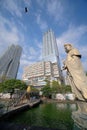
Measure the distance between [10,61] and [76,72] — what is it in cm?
12659

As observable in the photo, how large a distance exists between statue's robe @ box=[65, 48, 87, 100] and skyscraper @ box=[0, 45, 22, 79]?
111 m

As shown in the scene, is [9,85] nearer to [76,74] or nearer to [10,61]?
[76,74]

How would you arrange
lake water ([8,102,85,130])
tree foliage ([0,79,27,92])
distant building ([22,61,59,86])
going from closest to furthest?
1. lake water ([8,102,85,130])
2. tree foliage ([0,79,27,92])
3. distant building ([22,61,59,86])

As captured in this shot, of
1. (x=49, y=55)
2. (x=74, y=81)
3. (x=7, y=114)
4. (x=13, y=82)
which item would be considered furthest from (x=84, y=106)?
(x=49, y=55)

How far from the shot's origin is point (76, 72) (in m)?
4.56

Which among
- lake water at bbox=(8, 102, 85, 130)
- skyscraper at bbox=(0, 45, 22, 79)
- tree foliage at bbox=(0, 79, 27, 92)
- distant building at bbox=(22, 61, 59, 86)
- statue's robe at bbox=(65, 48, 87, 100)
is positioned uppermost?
skyscraper at bbox=(0, 45, 22, 79)

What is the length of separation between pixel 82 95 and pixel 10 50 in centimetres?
13433

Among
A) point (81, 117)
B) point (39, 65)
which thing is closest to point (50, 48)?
point (39, 65)

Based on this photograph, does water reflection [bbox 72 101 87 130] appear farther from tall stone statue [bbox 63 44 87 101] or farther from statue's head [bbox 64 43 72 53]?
statue's head [bbox 64 43 72 53]

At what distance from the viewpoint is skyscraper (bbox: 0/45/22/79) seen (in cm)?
11319

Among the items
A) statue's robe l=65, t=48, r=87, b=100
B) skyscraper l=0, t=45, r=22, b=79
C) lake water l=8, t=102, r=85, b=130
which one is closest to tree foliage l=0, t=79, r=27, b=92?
lake water l=8, t=102, r=85, b=130

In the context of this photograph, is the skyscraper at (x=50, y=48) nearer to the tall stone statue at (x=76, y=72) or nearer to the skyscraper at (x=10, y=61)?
the skyscraper at (x=10, y=61)

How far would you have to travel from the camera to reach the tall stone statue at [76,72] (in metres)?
4.15

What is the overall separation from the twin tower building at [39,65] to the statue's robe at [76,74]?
8408 centimetres
